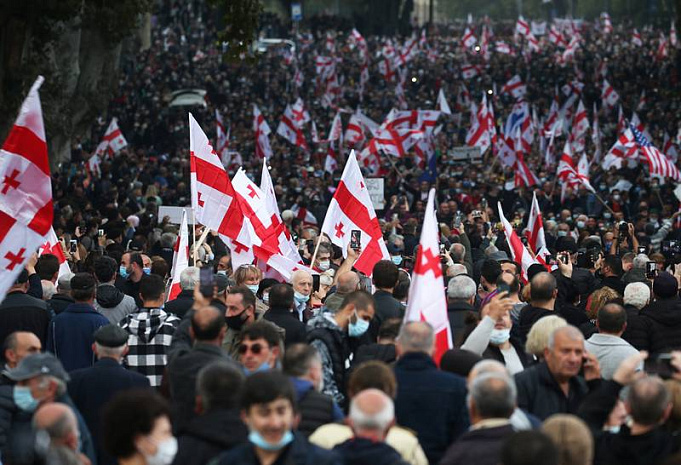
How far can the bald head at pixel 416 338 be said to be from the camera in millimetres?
6941

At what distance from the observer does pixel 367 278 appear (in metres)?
12.4

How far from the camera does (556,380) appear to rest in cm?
742

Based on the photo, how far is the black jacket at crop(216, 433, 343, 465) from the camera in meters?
5.57

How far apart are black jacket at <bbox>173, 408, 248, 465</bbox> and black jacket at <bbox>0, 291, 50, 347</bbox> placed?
3.58m

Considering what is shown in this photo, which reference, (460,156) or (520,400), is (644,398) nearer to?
(520,400)

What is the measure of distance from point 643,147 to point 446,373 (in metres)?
18.2

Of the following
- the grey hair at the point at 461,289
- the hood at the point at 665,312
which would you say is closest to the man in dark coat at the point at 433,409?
the grey hair at the point at 461,289

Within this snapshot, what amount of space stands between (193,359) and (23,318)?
273cm

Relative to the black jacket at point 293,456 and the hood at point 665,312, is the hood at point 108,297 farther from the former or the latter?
the black jacket at point 293,456

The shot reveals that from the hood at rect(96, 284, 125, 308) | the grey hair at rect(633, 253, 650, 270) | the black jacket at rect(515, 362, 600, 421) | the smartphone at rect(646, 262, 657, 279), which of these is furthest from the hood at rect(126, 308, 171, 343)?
the grey hair at rect(633, 253, 650, 270)

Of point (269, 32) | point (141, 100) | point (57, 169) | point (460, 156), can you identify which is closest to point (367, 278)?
point (460, 156)

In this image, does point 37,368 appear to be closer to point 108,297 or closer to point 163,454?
point 163,454

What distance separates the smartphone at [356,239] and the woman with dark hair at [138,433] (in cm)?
678

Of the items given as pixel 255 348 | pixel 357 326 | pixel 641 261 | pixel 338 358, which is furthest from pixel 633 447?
pixel 641 261
